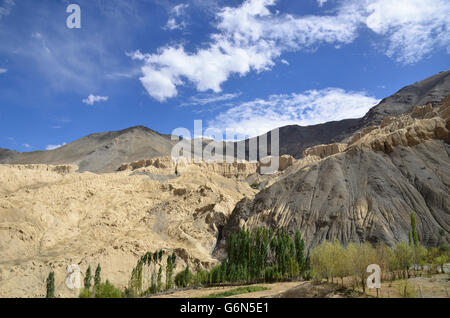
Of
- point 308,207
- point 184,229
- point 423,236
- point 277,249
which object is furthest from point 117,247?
point 423,236

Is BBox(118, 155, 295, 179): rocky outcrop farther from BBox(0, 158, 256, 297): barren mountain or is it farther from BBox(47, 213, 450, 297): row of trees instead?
BBox(47, 213, 450, 297): row of trees

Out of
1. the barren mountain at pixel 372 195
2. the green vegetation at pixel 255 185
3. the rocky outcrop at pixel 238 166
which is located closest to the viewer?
the barren mountain at pixel 372 195

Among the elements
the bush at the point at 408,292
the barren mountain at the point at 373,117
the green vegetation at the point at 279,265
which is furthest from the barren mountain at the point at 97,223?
the barren mountain at the point at 373,117

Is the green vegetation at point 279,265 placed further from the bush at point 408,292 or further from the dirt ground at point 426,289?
the bush at point 408,292

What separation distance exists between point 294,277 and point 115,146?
114 m

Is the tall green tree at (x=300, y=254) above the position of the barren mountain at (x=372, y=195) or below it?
below

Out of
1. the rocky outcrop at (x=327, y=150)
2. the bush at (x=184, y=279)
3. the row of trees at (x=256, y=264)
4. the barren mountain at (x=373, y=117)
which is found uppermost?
the barren mountain at (x=373, y=117)

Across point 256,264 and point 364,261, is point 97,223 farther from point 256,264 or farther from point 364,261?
point 364,261

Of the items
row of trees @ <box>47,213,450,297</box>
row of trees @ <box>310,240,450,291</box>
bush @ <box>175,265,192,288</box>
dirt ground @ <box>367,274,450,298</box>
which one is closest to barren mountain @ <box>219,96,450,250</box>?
row of trees @ <box>47,213,450,297</box>

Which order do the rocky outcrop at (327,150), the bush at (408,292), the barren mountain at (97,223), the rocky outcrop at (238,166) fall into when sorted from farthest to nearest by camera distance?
the rocky outcrop at (238,166), the rocky outcrop at (327,150), the barren mountain at (97,223), the bush at (408,292)

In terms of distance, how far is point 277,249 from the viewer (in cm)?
3947

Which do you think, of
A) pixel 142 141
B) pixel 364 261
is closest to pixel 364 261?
pixel 364 261

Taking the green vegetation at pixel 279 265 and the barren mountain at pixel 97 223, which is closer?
the green vegetation at pixel 279 265
